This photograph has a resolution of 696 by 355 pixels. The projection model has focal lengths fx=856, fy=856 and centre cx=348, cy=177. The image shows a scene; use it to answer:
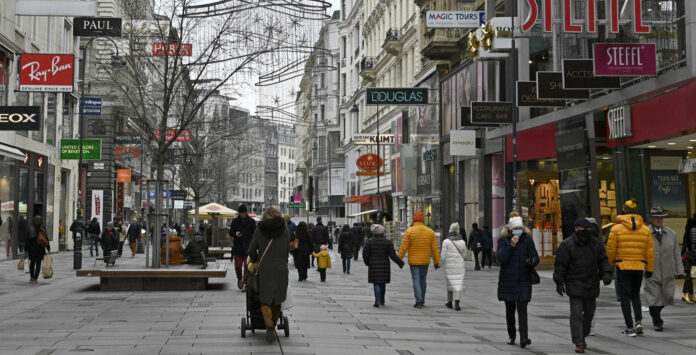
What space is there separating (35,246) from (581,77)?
46.4ft

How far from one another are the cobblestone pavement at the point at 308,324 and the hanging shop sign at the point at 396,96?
12.7 m

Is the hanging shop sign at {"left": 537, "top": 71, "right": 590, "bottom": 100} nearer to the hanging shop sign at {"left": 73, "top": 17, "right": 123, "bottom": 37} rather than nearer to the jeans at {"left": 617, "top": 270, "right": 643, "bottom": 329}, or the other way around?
the jeans at {"left": 617, "top": 270, "right": 643, "bottom": 329}

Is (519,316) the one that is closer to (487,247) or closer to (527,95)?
(527,95)

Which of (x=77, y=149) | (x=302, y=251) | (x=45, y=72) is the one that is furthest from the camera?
(x=77, y=149)

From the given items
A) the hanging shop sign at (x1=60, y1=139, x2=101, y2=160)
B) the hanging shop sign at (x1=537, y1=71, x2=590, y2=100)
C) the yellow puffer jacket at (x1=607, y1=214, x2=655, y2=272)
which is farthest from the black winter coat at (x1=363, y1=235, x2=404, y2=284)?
the hanging shop sign at (x1=60, y1=139, x2=101, y2=160)

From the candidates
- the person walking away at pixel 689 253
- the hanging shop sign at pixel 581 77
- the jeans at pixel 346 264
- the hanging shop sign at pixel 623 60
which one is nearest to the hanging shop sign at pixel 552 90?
the hanging shop sign at pixel 581 77

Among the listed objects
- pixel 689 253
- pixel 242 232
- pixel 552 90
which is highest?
pixel 552 90

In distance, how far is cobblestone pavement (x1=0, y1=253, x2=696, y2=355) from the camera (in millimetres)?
10586

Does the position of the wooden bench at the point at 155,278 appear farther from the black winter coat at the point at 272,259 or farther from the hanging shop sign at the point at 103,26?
the hanging shop sign at the point at 103,26

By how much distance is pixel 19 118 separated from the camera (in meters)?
24.5

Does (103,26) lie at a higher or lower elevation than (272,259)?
higher

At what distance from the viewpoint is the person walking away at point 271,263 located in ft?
35.8

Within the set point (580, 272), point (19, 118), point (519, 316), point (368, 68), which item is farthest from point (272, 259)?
point (368, 68)

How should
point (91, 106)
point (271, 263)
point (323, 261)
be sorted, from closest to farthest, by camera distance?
point (271, 263)
point (323, 261)
point (91, 106)
